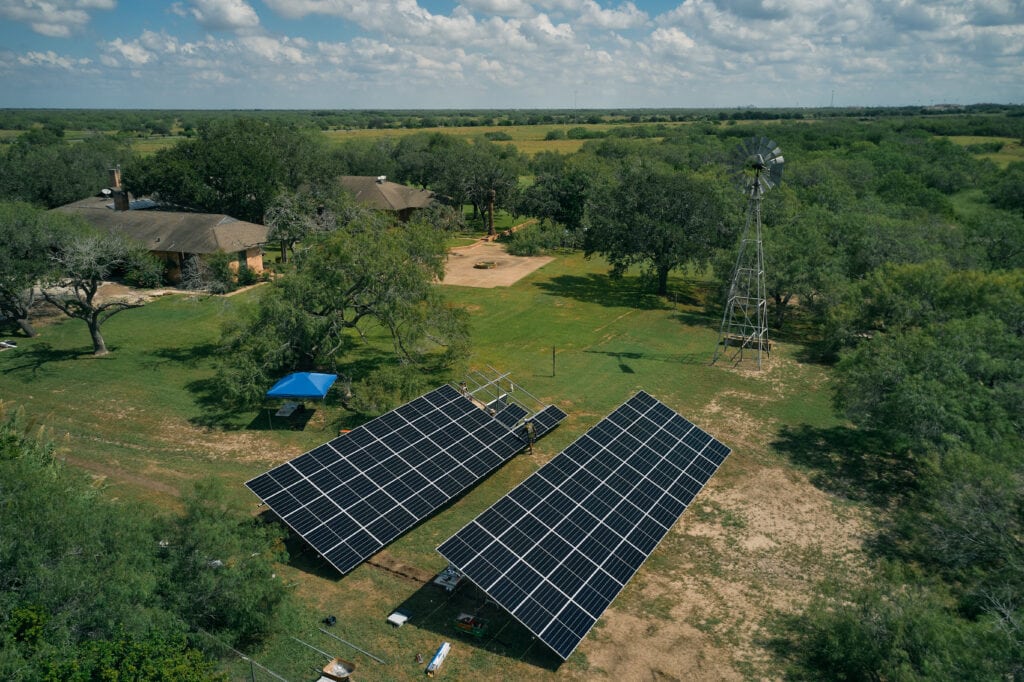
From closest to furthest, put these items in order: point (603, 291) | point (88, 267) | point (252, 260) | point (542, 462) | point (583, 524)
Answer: point (583, 524) < point (542, 462) < point (88, 267) < point (603, 291) < point (252, 260)

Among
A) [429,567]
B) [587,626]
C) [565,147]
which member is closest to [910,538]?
[587,626]

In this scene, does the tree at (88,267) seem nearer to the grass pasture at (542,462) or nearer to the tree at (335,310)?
the grass pasture at (542,462)

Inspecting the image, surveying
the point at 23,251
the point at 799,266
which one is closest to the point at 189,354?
the point at 23,251

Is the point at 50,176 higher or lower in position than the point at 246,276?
higher

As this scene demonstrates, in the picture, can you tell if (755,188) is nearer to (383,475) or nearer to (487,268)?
(383,475)

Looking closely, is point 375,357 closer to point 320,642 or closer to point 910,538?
point 320,642

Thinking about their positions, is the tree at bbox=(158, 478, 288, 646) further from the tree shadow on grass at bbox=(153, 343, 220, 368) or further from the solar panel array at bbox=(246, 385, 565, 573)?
the tree shadow on grass at bbox=(153, 343, 220, 368)

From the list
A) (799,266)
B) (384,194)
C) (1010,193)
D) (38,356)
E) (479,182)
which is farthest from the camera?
(479,182)
